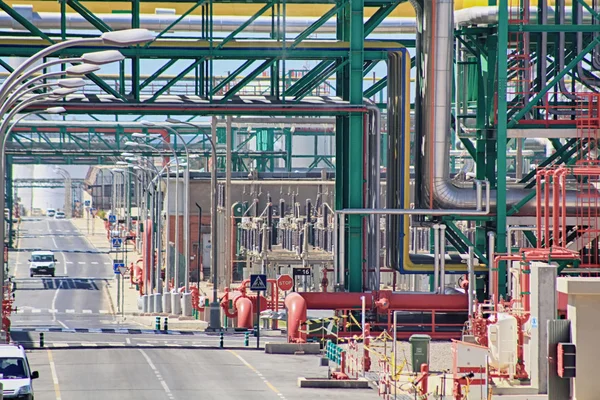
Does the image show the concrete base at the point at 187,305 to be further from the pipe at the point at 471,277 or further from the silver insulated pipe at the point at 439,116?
the pipe at the point at 471,277

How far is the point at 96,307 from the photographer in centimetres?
8119

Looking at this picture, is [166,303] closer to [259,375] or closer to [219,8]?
[219,8]

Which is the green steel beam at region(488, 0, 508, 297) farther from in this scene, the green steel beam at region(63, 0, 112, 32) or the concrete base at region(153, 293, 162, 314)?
the concrete base at region(153, 293, 162, 314)

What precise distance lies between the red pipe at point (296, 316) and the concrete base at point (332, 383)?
9.41m

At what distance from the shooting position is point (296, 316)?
1699 inches

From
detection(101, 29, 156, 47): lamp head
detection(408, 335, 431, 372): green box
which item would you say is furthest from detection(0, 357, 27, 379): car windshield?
detection(408, 335, 431, 372): green box

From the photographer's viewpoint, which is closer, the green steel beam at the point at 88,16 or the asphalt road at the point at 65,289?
the green steel beam at the point at 88,16

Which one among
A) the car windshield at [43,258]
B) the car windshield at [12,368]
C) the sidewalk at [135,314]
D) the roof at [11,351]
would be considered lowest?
the sidewalk at [135,314]

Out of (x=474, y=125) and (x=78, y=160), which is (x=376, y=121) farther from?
(x=78, y=160)

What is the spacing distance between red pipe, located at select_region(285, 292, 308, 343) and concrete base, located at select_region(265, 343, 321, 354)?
0.53 metres

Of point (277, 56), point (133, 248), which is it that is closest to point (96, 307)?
point (277, 56)

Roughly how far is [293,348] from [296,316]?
3.85ft

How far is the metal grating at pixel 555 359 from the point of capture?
27631 mm

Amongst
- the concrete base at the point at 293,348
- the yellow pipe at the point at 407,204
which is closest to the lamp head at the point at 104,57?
the concrete base at the point at 293,348
